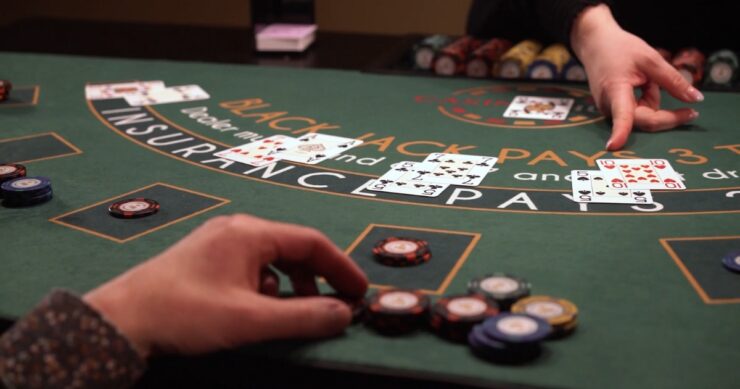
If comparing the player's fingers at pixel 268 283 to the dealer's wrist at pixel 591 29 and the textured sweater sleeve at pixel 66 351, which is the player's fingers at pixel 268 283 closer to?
the textured sweater sleeve at pixel 66 351

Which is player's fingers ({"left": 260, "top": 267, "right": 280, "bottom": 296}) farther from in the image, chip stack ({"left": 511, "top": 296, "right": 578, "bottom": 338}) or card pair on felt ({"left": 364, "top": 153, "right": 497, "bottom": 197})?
card pair on felt ({"left": 364, "top": 153, "right": 497, "bottom": 197})

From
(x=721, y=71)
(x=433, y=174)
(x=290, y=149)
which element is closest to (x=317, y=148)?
(x=290, y=149)

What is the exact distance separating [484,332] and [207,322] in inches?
14.8

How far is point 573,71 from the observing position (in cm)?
286

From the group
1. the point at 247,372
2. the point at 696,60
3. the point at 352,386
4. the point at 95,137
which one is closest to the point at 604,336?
the point at 352,386

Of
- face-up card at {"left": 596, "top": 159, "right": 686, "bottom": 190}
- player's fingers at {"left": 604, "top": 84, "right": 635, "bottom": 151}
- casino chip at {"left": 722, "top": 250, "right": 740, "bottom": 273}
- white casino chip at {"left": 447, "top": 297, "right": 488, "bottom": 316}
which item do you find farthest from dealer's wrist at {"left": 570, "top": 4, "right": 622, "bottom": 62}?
white casino chip at {"left": 447, "top": 297, "right": 488, "bottom": 316}

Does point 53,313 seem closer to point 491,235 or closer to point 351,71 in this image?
point 491,235

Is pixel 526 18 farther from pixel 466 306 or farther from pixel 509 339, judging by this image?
pixel 509 339

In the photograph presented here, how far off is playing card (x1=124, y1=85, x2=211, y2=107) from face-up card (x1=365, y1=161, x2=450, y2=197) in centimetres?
96

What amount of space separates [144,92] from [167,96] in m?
0.10

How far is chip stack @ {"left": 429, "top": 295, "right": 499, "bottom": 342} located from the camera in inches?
48.1

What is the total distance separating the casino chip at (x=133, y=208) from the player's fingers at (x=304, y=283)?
513mm

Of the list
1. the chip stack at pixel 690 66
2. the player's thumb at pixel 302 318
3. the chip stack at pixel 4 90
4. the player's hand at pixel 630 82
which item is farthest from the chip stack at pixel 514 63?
the player's thumb at pixel 302 318

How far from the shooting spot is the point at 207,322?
3.83ft
